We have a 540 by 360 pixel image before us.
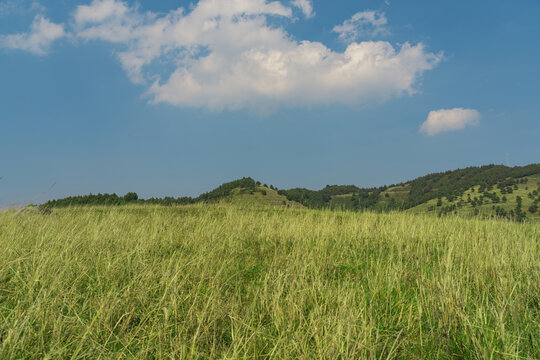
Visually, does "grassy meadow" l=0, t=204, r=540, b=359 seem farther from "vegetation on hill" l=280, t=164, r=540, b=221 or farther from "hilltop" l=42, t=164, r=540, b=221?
"vegetation on hill" l=280, t=164, r=540, b=221

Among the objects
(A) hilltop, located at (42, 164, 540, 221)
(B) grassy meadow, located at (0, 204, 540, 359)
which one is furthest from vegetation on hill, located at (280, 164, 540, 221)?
(B) grassy meadow, located at (0, 204, 540, 359)

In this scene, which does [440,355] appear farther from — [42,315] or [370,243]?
[370,243]

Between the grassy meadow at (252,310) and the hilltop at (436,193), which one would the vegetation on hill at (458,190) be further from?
the grassy meadow at (252,310)

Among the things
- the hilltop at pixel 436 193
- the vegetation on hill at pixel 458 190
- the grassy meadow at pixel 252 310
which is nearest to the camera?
the grassy meadow at pixel 252 310

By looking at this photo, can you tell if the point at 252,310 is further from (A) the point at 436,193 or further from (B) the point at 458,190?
(B) the point at 458,190

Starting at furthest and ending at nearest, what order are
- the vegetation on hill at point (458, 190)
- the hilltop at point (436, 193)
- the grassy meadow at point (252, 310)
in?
the vegetation on hill at point (458, 190)
the hilltop at point (436, 193)
the grassy meadow at point (252, 310)

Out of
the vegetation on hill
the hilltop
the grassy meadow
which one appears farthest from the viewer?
the vegetation on hill

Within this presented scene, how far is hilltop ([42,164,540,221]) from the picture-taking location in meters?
51.9

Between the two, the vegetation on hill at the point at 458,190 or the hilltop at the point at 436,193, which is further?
the vegetation on hill at the point at 458,190

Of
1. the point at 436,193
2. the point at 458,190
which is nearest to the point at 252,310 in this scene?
the point at 436,193

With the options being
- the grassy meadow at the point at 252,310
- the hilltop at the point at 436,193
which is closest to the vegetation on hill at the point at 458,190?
the hilltop at the point at 436,193

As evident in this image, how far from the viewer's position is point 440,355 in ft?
8.91

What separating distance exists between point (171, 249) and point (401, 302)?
505cm

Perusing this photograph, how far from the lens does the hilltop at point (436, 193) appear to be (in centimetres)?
5188
